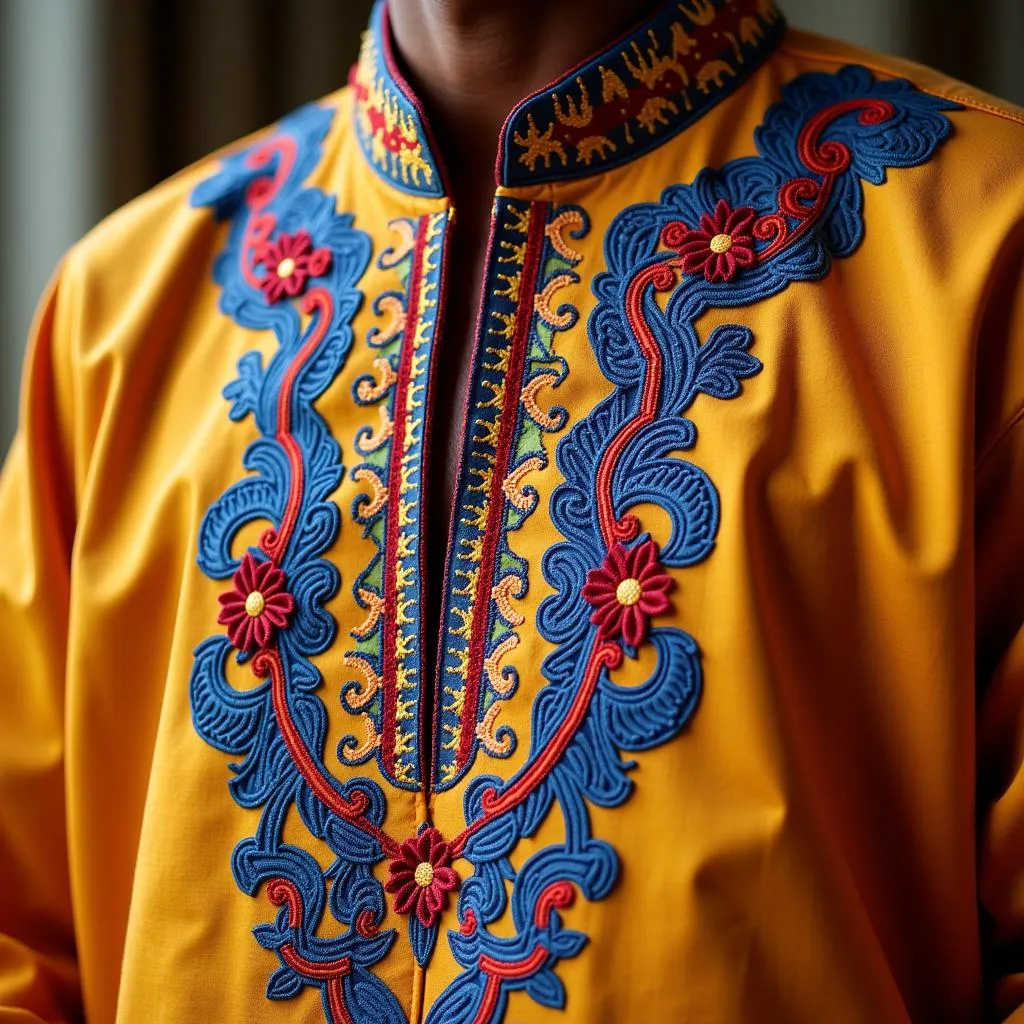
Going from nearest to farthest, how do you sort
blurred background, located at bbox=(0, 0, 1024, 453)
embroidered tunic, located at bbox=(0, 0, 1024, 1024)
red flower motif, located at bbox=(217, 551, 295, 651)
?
embroidered tunic, located at bbox=(0, 0, 1024, 1024) → red flower motif, located at bbox=(217, 551, 295, 651) → blurred background, located at bbox=(0, 0, 1024, 453)

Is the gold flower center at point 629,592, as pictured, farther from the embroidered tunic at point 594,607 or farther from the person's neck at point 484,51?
the person's neck at point 484,51

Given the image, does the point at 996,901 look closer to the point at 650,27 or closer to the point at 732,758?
the point at 732,758

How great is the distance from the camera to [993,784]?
0.83 meters

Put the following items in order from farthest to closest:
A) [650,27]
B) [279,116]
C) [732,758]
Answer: [279,116] → [650,27] → [732,758]

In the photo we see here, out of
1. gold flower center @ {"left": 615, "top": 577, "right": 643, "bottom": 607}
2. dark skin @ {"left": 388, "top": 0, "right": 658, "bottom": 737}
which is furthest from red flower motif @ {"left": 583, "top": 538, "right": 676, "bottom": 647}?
dark skin @ {"left": 388, "top": 0, "right": 658, "bottom": 737}

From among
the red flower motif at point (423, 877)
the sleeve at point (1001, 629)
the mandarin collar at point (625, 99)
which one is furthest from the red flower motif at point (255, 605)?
the sleeve at point (1001, 629)

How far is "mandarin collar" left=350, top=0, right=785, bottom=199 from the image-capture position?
2.89 ft

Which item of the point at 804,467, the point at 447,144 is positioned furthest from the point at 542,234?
the point at 804,467

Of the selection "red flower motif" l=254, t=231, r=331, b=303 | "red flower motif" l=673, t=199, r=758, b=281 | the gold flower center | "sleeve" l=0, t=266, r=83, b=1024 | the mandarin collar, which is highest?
the mandarin collar

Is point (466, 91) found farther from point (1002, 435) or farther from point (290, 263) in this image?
point (1002, 435)

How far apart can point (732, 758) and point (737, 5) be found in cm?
53

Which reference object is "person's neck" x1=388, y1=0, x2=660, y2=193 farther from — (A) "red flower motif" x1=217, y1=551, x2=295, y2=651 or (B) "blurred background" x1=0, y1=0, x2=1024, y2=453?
(B) "blurred background" x1=0, y1=0, x2=1024, y2=453

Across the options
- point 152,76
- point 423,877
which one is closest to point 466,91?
point 423,877

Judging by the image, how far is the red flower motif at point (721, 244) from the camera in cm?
85
